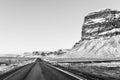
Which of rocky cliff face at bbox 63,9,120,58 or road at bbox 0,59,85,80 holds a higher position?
rocky cliff face at bbox 63,9,120,58

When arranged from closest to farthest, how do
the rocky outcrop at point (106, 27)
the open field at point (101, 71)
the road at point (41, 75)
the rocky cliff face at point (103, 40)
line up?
the open field at point (101, 71), the road at point (41, 75), the rocky cliff face at point (103, 40), the rocky outcrop at point (106, 27)

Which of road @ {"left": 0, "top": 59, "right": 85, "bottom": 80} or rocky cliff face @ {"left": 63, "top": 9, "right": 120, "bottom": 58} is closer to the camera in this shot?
road @ {"left": 0, "top": 59, "right": 85, "bottom": 80}

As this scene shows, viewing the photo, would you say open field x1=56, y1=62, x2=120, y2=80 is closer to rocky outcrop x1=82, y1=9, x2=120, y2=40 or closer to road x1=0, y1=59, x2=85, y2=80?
road x1=0, y1=59, x2=85, y2=80

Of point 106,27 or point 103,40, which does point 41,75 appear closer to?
point 103,40

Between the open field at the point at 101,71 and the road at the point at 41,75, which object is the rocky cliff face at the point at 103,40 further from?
the road at the point at 41,75

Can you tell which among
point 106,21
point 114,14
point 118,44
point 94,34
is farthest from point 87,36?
point 118,44

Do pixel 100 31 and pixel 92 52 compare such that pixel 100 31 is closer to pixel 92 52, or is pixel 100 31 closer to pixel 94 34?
pixel 94 34

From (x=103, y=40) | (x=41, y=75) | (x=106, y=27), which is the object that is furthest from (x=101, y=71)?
(x=106, y=27)

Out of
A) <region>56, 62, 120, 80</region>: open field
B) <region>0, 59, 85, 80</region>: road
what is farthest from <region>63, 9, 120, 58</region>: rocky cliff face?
<region>0, 59, 85, 80</region>: road

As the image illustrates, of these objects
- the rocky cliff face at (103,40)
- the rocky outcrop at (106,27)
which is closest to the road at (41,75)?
the rocky cliff face at (103,40)

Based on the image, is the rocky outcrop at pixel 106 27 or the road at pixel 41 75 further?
the rocky outcrop at pixel 106 27

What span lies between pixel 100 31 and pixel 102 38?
15.9m

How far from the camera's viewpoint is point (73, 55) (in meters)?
179

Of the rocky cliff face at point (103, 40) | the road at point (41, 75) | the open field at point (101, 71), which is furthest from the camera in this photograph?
the rocky cliff face at point (103, 40)
